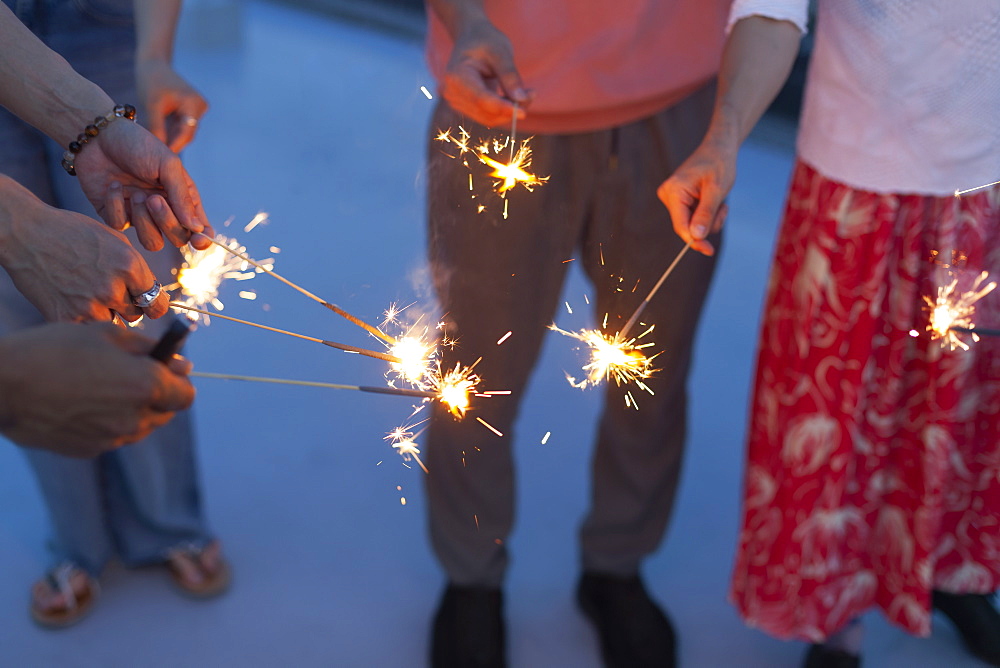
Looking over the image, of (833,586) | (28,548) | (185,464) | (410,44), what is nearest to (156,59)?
(185,464)

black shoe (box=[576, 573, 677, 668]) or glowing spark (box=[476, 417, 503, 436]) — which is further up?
glowing spark (box=[476, 417, 503, 436])

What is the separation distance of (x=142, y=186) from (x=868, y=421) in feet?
3.12

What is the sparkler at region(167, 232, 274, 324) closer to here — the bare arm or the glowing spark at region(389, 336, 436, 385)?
the glowing spark at region(389, 336, 436, 385)

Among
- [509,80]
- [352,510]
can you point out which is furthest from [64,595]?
[509,80]

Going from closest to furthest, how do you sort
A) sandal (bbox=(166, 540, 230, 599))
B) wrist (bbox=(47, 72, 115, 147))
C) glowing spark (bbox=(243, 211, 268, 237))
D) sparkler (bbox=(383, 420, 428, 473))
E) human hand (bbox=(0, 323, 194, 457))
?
human hand (bbox=(0, 323, 194, 457)), wrist (bbox=(47, 72, 115, 147)), sparkler (bbox=(383, 420, 428, 473)), sandal (bbox=(166, 540, 230, 599)), glowing spark (bbox=(243, 211, 268, 237))

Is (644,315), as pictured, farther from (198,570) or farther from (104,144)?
(198,570)

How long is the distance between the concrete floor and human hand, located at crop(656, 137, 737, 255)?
0.41 metres

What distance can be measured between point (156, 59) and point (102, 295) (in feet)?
1.41

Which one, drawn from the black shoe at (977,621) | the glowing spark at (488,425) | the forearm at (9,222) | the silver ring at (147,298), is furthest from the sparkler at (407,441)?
the black shoe at (977,621)

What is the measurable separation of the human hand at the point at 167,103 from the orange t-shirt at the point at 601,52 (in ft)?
1.34

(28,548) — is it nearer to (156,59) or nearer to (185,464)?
(185,464)

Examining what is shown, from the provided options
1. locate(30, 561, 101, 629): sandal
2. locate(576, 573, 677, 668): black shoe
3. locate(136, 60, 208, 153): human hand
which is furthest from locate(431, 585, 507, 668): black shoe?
locate(136, 60, 208, 153): human hand

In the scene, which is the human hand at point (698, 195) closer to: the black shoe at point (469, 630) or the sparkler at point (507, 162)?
the sparkler at point (507, 162)

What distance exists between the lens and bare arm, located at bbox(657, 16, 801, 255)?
869mm
